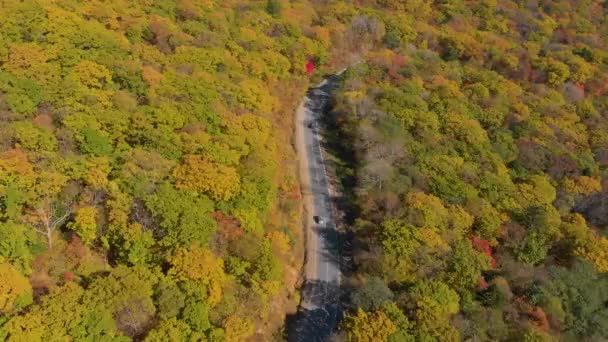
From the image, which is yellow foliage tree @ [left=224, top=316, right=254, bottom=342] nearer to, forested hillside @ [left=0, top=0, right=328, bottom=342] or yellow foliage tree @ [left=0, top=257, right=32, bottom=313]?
forested hillside @ [left=0, top=0, right=328, bottom=342]

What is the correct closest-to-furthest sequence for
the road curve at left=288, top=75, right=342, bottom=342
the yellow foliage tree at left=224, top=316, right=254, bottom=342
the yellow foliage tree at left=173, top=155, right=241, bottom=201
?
the yellow foliage tree at left=224, top=316, right=254, bottom=342
the road curve at left=288, top=75, right=342, bottom=342
the yellow foliage tree at left=173, top=155, right=241, bottom=201

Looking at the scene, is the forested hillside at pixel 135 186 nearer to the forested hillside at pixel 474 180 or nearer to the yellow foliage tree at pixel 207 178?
the yellow foliage tree at pixel 207 178

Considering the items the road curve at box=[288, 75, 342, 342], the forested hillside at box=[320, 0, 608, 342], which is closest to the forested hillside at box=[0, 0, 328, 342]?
the road curve at box=[288, 75, 342, 342]

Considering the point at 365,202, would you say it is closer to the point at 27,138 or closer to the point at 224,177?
the point at 224,177

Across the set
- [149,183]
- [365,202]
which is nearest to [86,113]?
[149,183]

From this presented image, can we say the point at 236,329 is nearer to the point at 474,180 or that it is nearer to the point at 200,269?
the point at 200,269

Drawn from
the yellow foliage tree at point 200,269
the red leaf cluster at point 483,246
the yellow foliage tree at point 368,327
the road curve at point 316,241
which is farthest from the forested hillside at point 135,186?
→ the red leaf cluster at point 483,246
